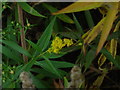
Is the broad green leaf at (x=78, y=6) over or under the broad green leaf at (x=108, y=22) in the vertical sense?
over

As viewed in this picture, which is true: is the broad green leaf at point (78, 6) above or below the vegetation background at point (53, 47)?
above

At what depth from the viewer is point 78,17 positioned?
1521mm

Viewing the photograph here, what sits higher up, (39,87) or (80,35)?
(80,35)

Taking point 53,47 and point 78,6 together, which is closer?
point 78,6

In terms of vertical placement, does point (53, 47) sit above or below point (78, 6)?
below

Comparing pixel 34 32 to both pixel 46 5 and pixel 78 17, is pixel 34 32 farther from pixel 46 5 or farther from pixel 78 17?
pixel 78 17

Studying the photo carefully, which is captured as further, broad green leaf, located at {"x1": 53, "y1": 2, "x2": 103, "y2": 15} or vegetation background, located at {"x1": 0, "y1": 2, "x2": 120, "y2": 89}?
vegetation background, located at {"x1": 0, "y1": 2, "x2": 120, "y2": 89}

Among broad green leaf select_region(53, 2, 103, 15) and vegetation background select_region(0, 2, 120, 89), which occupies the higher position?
broad green leaf select_region(53, 2, 103, 15)

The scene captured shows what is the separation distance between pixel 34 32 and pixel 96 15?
14.1 inches

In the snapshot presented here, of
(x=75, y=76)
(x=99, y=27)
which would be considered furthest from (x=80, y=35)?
(x=75, y=76)

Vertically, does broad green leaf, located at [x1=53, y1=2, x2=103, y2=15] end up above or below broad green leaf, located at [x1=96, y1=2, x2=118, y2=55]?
above

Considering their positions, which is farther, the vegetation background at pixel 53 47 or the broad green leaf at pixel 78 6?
the vegetation background at pixel 53 47

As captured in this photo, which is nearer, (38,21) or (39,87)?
(39,87)

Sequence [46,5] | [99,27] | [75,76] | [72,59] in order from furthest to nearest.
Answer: [72,59], [46,5], [99,27], [75,76]
